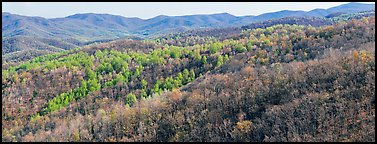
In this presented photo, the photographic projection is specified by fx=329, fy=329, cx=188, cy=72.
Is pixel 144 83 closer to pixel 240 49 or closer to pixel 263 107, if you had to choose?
pixel 240 49

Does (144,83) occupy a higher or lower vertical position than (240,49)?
lower

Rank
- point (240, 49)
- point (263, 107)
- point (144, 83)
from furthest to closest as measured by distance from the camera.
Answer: point (240, 49) < point (144, 83) < point (263, 107)

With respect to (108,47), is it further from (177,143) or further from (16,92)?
(177,143)

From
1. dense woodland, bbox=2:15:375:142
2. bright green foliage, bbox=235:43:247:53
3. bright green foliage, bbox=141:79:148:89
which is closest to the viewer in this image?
dense woodland, bbox=2:15:375:142

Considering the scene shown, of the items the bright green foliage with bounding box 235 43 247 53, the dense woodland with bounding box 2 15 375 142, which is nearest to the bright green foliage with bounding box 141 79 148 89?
the dense woodland with bounding box 2 15 375 142

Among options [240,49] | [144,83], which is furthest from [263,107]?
[240,49]

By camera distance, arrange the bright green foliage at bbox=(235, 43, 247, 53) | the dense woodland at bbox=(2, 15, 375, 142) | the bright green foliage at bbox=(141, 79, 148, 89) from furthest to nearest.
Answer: the bright green foliage at bbox=(235, 43, 247, 53)
the bright green foliage at bbox=(141, 79, 148, 89)
the dense woodland at bbox=(2, 15, 375, 142)

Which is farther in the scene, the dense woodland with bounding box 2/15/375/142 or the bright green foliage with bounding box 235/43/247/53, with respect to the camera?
the bright green foliage with bounding box 235/43/247/53

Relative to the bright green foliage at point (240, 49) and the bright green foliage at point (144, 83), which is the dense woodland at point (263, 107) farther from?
the bright green foliage at point (240, 49)

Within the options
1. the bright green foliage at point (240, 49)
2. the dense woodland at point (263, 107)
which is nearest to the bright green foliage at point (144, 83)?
the dense woodland at point (263, 107)

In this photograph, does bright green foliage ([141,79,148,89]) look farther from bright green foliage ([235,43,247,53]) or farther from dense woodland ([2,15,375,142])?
bright green foliage ([235,43,247,53])

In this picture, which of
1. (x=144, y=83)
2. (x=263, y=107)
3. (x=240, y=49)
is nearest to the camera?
(x=263, y=107)

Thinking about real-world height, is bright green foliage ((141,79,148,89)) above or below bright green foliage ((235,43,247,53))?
below
